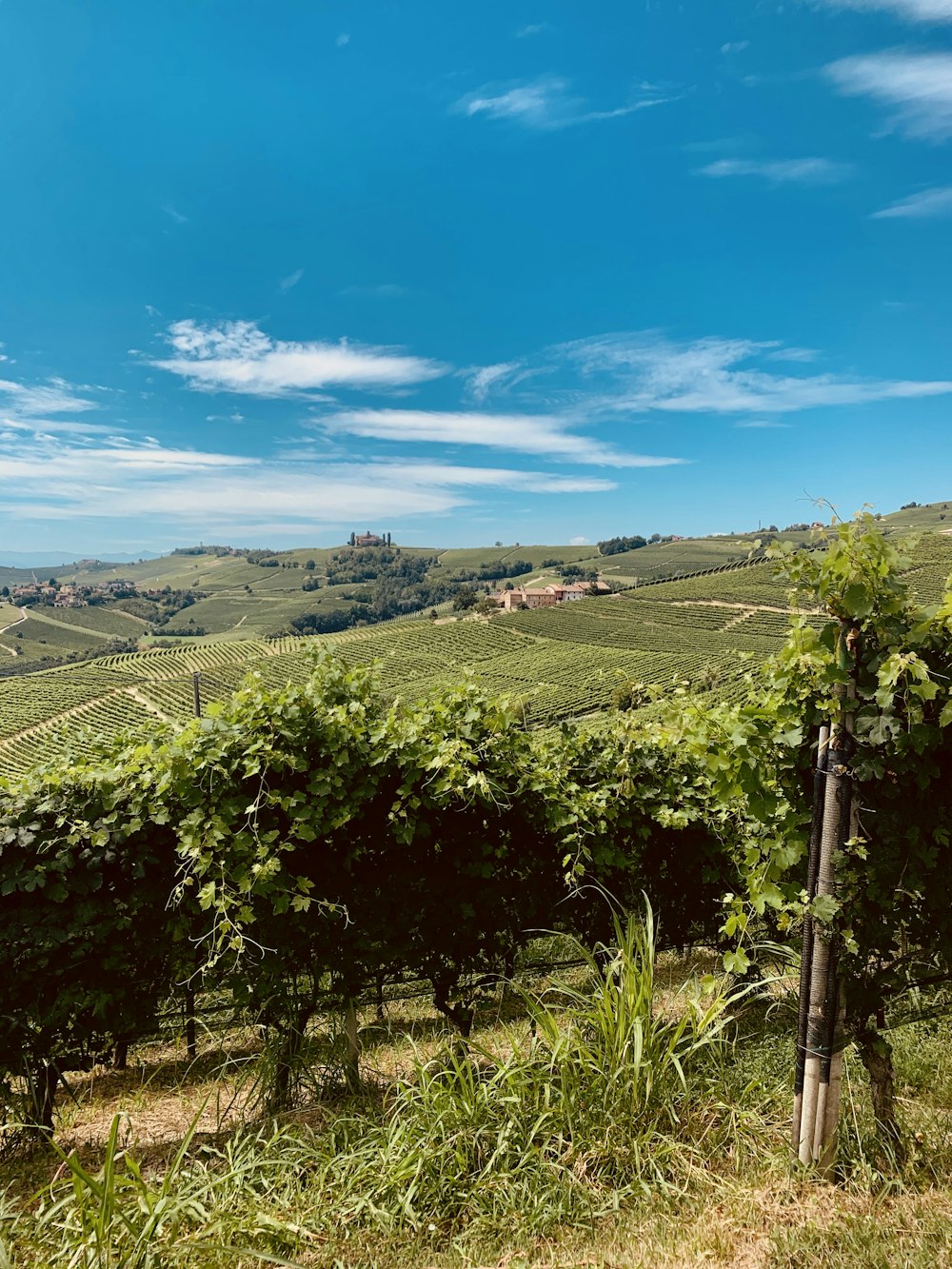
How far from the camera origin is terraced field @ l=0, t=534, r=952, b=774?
5609 cm

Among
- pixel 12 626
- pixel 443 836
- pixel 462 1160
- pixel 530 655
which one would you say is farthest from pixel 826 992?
A: pixel 12 626

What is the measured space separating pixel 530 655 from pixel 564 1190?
69.0m

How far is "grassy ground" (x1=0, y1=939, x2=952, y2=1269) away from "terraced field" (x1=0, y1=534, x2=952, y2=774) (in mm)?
43213

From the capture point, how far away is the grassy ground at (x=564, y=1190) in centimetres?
196

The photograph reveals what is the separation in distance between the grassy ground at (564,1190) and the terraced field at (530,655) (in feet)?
142

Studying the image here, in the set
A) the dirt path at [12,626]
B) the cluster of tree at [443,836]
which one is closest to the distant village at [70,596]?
the dirt path at [12,626]

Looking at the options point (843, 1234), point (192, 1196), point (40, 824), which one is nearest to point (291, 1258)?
point (192, 1196)

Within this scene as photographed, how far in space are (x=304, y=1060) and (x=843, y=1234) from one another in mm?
2149

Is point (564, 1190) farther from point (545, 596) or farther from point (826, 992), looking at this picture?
point (545, 596)

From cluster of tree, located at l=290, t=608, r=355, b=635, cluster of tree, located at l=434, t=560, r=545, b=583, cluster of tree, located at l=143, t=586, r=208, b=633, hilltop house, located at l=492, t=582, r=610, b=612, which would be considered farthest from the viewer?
cluster of tree, located at l=434, t=560, r=545, b=583

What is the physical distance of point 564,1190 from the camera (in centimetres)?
220

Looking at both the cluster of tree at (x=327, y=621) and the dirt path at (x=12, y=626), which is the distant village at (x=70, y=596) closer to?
the dirt path at (x=12, y=626)

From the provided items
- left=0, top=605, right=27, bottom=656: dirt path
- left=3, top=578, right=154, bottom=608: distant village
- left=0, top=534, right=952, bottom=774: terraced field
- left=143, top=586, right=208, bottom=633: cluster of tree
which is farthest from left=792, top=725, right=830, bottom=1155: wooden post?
left=3, top=578, right=154, bottom=608: distant village

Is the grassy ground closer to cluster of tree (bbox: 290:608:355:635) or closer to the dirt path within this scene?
cluster of tree (bbox: 290:608:355:635)
